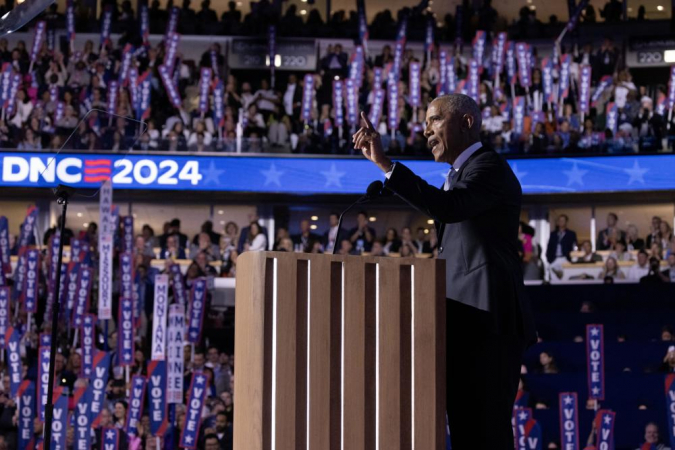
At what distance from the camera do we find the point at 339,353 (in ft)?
9.43

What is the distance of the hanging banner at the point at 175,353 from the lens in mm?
11688

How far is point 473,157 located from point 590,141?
12.7 m

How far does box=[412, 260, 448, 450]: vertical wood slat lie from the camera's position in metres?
2.91

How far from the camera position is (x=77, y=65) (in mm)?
16391

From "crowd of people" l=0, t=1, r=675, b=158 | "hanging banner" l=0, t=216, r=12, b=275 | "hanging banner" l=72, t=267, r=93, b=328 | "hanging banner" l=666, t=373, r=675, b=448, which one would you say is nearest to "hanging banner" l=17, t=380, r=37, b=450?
"hanging banner" l=72, t=267, r=93, b=328

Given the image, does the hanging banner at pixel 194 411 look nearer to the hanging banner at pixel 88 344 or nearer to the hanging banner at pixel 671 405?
the hanging banner at pixel 88 344

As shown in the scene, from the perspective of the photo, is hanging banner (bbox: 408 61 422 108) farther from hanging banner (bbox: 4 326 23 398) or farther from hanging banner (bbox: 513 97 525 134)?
hanging banner (bbox: 4 326 23 398)

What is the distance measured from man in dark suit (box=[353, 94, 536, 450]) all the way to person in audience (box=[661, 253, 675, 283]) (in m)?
11.2

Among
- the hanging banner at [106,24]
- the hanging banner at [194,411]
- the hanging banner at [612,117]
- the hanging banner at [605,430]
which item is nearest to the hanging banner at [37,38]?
the hanging banner at [106,24]

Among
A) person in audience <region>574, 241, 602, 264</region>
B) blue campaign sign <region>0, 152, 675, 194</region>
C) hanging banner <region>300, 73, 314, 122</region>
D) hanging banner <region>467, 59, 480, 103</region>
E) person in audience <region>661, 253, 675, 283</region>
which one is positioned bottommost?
person in audience <region>661, 253, 675, 283</region>

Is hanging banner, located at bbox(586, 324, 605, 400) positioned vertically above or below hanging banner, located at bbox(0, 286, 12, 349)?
below

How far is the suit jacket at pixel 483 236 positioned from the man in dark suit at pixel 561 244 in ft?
38.7

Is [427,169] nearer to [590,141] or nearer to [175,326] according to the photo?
[590,141]

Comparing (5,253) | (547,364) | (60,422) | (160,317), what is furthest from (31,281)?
(547,364)
